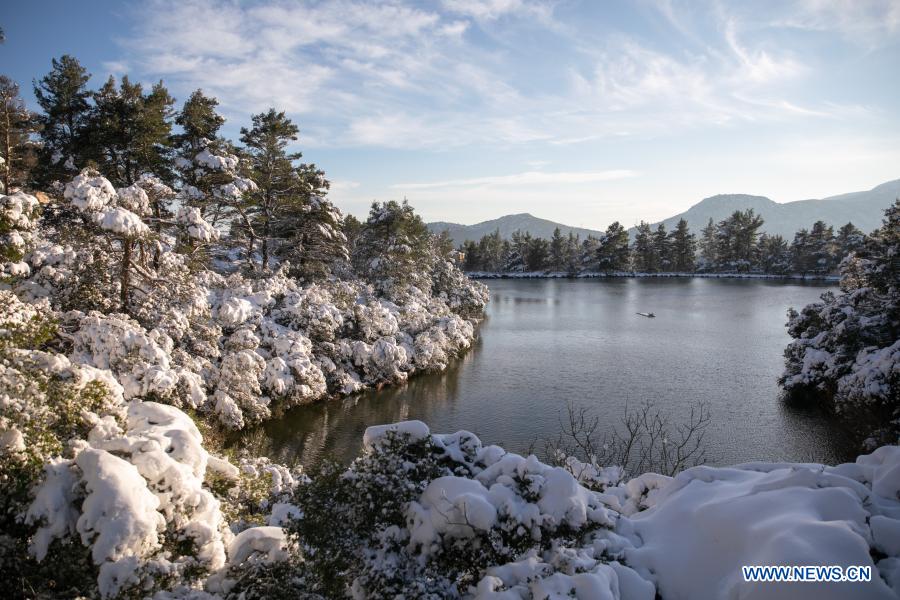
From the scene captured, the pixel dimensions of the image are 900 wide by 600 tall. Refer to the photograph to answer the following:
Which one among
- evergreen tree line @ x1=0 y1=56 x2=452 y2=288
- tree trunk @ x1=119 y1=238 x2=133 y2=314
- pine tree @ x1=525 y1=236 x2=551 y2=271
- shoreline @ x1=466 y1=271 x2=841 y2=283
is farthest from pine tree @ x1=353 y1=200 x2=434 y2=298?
pine tree @ x1=525 y1=236 x2=551 y2=271

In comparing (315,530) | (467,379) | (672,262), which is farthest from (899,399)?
(672,262)

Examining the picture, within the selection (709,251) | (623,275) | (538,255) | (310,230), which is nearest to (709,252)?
(709,251)

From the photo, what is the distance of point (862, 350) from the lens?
62.7 feet

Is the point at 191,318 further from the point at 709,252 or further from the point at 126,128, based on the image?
the point at 709,252

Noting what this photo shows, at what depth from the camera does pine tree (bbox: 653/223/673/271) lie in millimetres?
101188

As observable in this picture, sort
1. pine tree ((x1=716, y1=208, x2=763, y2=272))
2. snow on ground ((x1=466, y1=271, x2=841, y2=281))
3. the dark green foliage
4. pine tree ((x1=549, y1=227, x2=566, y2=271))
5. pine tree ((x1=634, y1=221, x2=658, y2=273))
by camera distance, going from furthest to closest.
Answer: pine tree ((x1=549, y1=227, x2=566, y2=271)) < pine tree ((x1=634, y1=221, x2=658, y2=273)) < pine tree ((x1=716, y1=208, x2=763, y2=272)) < snow on ground ((x1=466, y1=271, x2=841, y2=281)) < the dark green foliage

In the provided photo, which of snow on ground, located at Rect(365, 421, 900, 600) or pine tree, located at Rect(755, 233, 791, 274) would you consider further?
pine tree, located at Rect(755, 233, 791, 274)

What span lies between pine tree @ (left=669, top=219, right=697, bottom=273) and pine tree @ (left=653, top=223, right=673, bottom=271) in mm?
784

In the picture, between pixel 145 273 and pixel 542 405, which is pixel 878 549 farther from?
pixel 145 273

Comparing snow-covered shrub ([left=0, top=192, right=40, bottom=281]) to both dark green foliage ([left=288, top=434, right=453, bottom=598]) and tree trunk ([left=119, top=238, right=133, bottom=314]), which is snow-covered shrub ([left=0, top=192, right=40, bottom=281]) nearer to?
tree trunk ([left=119, top=238, right=133, bottom=314])

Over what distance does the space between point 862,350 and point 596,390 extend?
1068 centimetres

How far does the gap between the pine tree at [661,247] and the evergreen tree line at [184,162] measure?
85.3 meters

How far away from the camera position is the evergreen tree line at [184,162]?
912 inches

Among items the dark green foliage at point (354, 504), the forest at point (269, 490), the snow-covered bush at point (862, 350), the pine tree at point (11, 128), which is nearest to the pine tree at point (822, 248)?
the snow-covered bush at point (862, 350)
